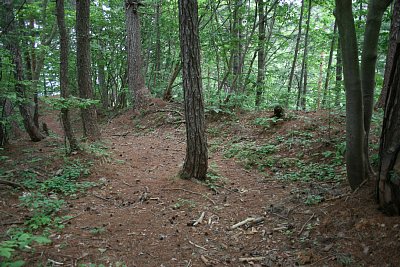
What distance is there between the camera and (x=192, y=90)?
5078 mm

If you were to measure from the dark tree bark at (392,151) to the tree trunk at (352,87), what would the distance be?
1.45 ft

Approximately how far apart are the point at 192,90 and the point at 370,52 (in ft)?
9.20

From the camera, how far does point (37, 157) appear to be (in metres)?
6.25

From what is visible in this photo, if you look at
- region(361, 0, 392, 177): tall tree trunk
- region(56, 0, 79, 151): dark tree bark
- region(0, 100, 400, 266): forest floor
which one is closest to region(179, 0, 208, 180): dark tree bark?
region(0, 100, 400, 266): forest floor

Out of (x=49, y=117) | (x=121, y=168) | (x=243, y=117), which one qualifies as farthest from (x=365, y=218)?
(x=49, y=117)

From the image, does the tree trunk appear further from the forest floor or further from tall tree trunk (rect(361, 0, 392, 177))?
the forest floor

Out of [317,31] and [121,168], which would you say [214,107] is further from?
[317,31]

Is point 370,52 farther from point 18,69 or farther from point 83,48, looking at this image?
point 18,69

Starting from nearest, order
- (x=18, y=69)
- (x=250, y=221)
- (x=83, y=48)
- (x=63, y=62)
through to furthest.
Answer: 1. (x=250, y=221)
2. (x=63, y=62)
3. (x=18, y=69)
4. (x=83, y=48)

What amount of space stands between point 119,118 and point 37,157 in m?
6.90

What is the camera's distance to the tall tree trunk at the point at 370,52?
3.35m

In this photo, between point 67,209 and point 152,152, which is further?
point 152,152

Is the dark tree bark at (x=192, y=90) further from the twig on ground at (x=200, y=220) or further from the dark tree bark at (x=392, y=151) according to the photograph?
the dark tree bark at (x=392, y=151)

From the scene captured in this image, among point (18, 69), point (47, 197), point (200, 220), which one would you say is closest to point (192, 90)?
point (200, 220)
